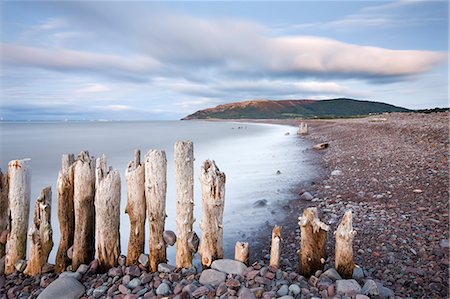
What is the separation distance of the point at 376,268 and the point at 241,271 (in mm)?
2182

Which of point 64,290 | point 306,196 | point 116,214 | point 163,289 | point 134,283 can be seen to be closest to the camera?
point 163,289

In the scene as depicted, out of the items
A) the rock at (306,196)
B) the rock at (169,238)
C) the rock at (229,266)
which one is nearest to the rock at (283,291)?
the rock at (229,266)

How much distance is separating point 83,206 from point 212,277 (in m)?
2.44

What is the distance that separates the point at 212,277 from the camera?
434cm

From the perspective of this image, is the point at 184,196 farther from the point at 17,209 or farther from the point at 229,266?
the point at 17,209

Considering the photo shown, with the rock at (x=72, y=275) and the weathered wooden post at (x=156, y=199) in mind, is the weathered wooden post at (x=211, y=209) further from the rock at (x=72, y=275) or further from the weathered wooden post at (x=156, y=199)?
the rock at (x=72, y=275)

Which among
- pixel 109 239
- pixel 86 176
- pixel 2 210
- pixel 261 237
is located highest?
pixel 86 176

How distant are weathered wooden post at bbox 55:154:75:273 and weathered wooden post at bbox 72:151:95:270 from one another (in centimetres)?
17

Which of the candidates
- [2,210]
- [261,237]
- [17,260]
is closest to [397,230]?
[261,237]

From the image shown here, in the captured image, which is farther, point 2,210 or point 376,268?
point 2,210

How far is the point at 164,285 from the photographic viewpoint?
4.25m

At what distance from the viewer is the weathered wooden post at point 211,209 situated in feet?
15.5

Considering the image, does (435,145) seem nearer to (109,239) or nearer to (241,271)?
(241,271)

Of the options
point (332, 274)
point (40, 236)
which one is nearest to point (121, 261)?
point (40, 236)
